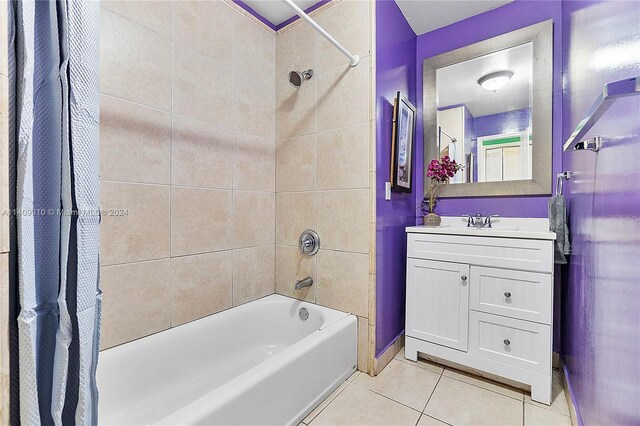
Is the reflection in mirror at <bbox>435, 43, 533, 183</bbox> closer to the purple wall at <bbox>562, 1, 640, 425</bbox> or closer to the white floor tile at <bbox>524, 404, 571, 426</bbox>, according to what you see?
the purple wall at <bbox>562, 1, 640, 425</bbox>

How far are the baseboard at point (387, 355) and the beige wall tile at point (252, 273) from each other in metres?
0.86

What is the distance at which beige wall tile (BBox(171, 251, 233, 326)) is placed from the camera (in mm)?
1522

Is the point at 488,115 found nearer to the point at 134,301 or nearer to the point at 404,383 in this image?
the point at 404,383

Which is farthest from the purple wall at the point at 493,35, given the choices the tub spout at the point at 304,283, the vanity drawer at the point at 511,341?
the tub spout at the point at 304,283

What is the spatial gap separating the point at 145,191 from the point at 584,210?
1.94 meters

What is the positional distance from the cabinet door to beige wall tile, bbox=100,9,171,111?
172 centimetres

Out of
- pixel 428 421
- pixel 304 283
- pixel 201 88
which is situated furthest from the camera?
pixel 304 283

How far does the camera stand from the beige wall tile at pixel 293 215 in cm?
191

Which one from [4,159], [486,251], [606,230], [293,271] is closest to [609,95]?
[606,230]

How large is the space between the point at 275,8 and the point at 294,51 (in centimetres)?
28

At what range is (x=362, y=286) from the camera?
1.69m

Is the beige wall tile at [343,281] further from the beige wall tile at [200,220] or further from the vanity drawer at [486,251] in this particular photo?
the beige wall tile at [200,220]

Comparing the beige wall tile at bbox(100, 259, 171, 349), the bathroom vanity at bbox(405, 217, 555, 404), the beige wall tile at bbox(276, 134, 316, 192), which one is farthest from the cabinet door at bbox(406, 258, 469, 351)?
the beige wall tile at bbox(100, 259, 171, 349)

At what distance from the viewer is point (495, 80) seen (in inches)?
77.7
